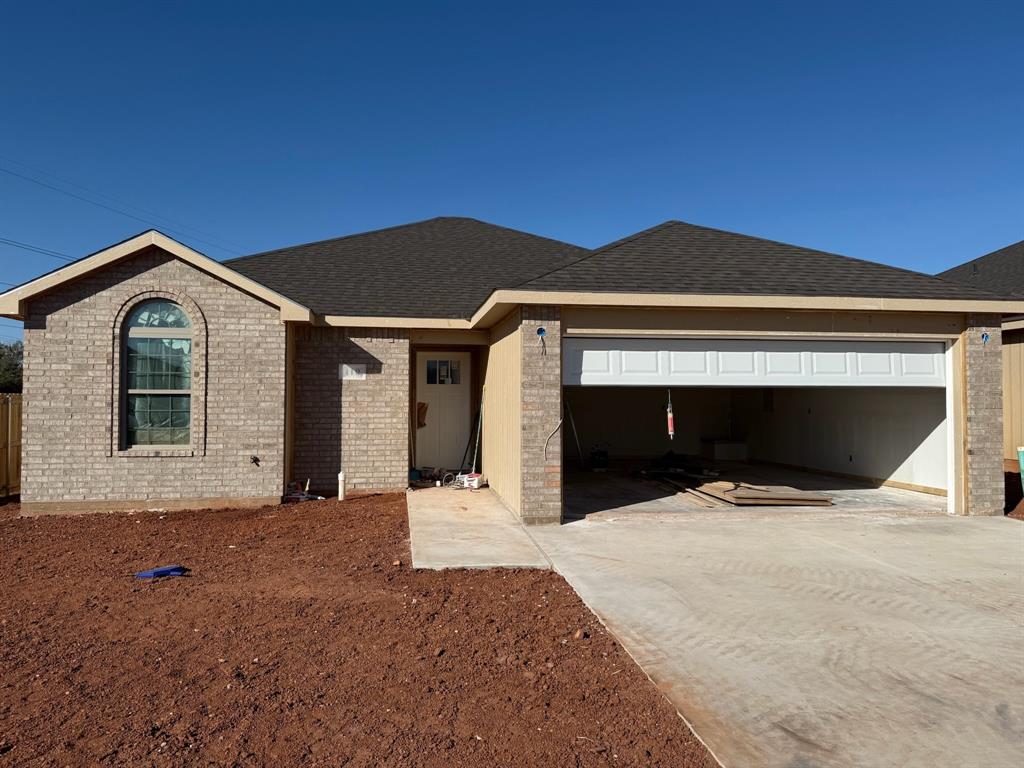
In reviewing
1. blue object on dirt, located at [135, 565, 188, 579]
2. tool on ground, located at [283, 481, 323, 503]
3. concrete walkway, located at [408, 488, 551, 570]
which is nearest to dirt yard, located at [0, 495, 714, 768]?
blue object on dirt, located at [135, 565, 188, 579]

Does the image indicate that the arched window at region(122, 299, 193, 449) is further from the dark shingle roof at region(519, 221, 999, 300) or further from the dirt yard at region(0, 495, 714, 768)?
the dark shingle roof at region(519, 221, 999, 300)

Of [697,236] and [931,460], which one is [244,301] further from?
[931,460]

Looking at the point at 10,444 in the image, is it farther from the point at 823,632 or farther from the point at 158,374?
the point at 823,632

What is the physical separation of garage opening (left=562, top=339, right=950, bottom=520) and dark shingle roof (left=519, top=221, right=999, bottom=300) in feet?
2.82

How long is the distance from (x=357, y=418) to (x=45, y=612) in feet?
23.2

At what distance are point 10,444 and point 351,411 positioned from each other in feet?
19.3

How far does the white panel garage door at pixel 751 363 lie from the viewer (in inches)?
387

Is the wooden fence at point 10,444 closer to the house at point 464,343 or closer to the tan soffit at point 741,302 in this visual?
the house at point 464,343

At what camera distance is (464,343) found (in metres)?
13.3

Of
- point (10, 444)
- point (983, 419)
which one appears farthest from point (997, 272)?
point (10, 444)

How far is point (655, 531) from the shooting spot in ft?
29.5

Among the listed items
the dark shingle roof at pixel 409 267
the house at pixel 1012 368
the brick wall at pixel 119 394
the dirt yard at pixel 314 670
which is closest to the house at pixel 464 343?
the brick wall at pixel 119 394

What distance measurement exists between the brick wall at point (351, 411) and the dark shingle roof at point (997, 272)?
12178 mm

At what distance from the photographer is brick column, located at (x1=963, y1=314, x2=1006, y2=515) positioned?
10.2m
